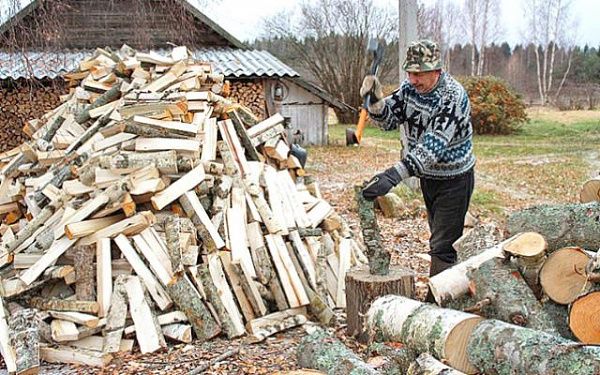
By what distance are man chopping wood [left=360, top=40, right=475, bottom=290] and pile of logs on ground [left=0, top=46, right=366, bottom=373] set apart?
113cm

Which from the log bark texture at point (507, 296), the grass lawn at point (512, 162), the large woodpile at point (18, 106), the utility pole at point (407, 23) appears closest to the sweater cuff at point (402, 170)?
the log bark texture at point (507, 296)

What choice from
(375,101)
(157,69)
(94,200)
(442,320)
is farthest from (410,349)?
(157,69)

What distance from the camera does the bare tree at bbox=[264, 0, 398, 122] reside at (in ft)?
83.0

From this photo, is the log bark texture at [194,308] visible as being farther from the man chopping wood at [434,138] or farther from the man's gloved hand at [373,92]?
the man's gloved hand at [373,92]

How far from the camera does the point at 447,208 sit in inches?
174

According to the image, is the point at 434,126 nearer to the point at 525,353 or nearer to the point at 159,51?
the point at 525,353

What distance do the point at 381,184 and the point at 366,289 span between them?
2.30 feet

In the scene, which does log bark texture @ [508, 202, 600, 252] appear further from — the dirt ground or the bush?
the bush

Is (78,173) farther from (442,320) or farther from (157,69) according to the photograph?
(442,320)

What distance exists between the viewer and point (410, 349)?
344cm

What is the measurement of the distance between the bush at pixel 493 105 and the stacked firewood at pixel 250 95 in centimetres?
848

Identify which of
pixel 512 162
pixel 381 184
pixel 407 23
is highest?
pixel 407 23

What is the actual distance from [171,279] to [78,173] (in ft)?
5.01

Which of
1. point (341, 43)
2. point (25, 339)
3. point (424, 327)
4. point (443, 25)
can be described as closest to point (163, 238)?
point (25, 339)
